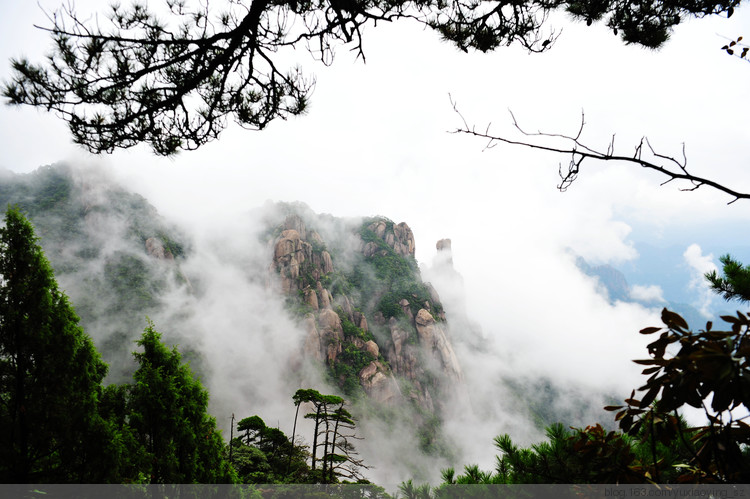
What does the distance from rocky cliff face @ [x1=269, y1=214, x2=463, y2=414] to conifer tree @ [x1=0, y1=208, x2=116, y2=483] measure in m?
40.3

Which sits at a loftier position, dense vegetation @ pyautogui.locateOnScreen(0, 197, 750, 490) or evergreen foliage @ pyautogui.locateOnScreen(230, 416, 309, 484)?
dense vegetation @ pyautogui.locateOnScreen(0, 197, 750, 490)

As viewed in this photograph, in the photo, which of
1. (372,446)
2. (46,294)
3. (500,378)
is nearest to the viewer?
(46,294)

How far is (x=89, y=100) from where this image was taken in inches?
118

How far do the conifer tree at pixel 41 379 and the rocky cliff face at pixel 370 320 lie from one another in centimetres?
4031

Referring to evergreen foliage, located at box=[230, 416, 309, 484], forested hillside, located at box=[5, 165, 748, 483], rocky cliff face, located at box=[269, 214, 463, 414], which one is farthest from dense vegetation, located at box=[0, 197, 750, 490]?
rocky cliff face, located at box=[269, 214, 463, 414]

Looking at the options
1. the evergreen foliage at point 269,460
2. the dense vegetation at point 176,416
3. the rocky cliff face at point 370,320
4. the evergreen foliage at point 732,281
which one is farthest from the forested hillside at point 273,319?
the evergreen foliage at point 732,281

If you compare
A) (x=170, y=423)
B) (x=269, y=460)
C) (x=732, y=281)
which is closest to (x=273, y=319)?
(x=269, y=460)

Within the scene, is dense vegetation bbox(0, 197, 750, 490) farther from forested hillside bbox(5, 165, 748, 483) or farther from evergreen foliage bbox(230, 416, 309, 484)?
forested hillside bbox(5, 165, 748, 483)

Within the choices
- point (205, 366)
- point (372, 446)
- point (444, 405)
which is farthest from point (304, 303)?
point (444, 405)

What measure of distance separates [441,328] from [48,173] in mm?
67470

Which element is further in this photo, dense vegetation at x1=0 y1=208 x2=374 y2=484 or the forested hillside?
the forested hillside

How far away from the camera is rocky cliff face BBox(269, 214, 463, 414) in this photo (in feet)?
141

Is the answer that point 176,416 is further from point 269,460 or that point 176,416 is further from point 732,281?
point 269,460

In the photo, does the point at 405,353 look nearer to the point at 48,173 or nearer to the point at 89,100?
the point at 89,100
